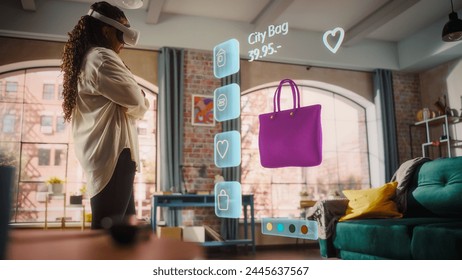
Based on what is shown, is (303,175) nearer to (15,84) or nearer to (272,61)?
(272,61)

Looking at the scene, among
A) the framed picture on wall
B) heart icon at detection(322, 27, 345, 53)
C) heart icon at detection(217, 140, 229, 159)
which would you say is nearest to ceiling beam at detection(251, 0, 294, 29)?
heart icon at detection(322, 27, 345, 53)

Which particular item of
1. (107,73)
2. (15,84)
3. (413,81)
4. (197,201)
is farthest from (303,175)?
(107,73)

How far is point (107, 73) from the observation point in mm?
1339

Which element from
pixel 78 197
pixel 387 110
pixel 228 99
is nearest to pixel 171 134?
pixel 78 197

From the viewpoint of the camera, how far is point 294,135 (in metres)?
1.90

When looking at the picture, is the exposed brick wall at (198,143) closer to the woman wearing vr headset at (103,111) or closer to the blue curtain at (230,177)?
the blue curtain at (230,177)

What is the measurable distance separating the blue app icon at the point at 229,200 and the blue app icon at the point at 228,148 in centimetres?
16

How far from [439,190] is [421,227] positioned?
1.38ft

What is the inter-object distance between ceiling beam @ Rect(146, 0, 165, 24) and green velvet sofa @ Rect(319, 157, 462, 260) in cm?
181

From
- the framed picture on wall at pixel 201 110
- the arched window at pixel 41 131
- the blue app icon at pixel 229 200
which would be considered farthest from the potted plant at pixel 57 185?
the blue app icon at pixel 229 200

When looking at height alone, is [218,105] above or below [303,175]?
above

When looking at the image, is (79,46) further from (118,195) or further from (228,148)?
(228,148)

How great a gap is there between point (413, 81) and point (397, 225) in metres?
1.01

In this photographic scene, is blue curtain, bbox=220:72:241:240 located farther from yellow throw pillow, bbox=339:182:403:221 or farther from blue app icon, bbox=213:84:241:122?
yellow throw pillow, bbox=339:182:403:221
